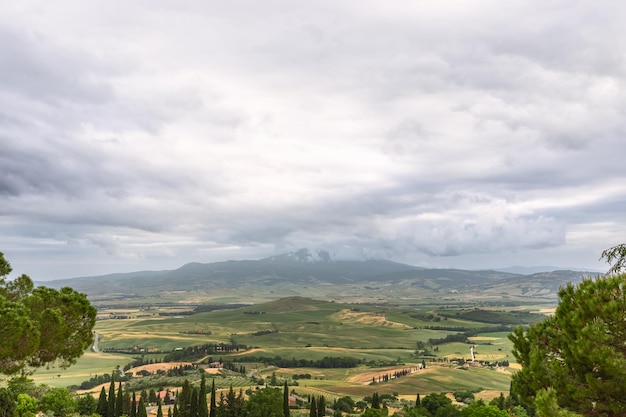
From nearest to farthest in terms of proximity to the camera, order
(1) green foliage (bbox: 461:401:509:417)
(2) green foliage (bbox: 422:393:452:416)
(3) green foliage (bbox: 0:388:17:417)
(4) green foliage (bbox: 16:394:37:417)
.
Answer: (3) green foliage (bbox: 0:388:17:417) < (4) green foliage (bbox: 16:394:37:417) < (1) green foliage (bbox: 461:401:509:417) < (2) green foliage (bbox: 422:393:452:416)

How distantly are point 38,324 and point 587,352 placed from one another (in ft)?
112

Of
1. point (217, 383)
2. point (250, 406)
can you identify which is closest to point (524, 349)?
point (250, 406)

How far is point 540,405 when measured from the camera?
20953 mm

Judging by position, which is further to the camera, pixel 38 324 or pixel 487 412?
pixel 487 412

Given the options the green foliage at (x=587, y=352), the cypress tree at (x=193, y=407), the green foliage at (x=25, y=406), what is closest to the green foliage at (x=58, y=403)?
the green foliage at (x=25, y=406)

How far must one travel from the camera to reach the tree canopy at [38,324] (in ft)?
96.1

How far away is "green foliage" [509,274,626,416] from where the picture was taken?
21.9 metres

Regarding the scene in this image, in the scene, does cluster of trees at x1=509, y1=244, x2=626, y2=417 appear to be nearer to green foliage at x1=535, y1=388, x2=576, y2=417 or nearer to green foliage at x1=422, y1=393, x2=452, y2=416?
green foliage at x1=535, y1=388, x2=576, y2=417

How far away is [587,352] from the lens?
22.1m

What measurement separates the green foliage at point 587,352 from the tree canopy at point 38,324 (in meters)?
31.9

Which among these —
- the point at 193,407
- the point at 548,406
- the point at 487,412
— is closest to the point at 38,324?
the point at 548,406

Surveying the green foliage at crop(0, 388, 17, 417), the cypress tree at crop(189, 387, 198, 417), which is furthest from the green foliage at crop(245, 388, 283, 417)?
the green foliage at crop(0, 388, 17, 417)

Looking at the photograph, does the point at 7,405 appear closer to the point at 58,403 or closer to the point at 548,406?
the point at 58,403

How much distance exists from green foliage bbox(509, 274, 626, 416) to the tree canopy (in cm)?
3186
